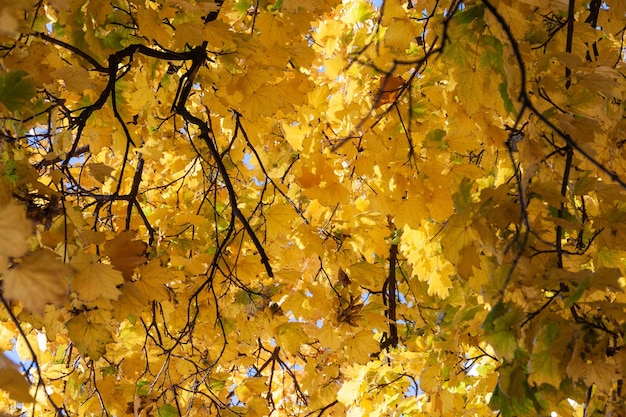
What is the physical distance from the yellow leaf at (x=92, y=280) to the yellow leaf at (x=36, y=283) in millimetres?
489

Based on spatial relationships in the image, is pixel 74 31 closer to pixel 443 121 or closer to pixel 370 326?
pixel 443 121

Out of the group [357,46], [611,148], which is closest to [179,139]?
[357,46]

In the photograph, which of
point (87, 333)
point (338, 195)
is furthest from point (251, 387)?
point (87, 333)

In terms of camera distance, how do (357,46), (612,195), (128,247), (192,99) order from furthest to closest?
(192,99) < (357,46) < (128,247) < (612,195)

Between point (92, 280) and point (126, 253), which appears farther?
point (126, 253)

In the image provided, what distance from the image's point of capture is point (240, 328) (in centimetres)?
322

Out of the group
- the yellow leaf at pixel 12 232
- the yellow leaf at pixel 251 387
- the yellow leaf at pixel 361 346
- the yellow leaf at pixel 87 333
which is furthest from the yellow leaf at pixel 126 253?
the yellow leaf at pixel 251 387

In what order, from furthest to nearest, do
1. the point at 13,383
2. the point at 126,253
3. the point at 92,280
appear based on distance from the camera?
1. the point at 126,253
2. the point at 92,280
3. the point at 13,383

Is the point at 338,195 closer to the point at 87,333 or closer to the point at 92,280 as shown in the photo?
the point at 87,333

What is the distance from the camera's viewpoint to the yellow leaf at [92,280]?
62.5 inches

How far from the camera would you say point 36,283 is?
3.53ft

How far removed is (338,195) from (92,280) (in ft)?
4.57

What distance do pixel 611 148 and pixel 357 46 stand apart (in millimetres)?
1047

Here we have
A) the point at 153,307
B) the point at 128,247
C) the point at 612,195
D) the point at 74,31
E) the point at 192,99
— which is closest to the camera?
the point at 612,195
